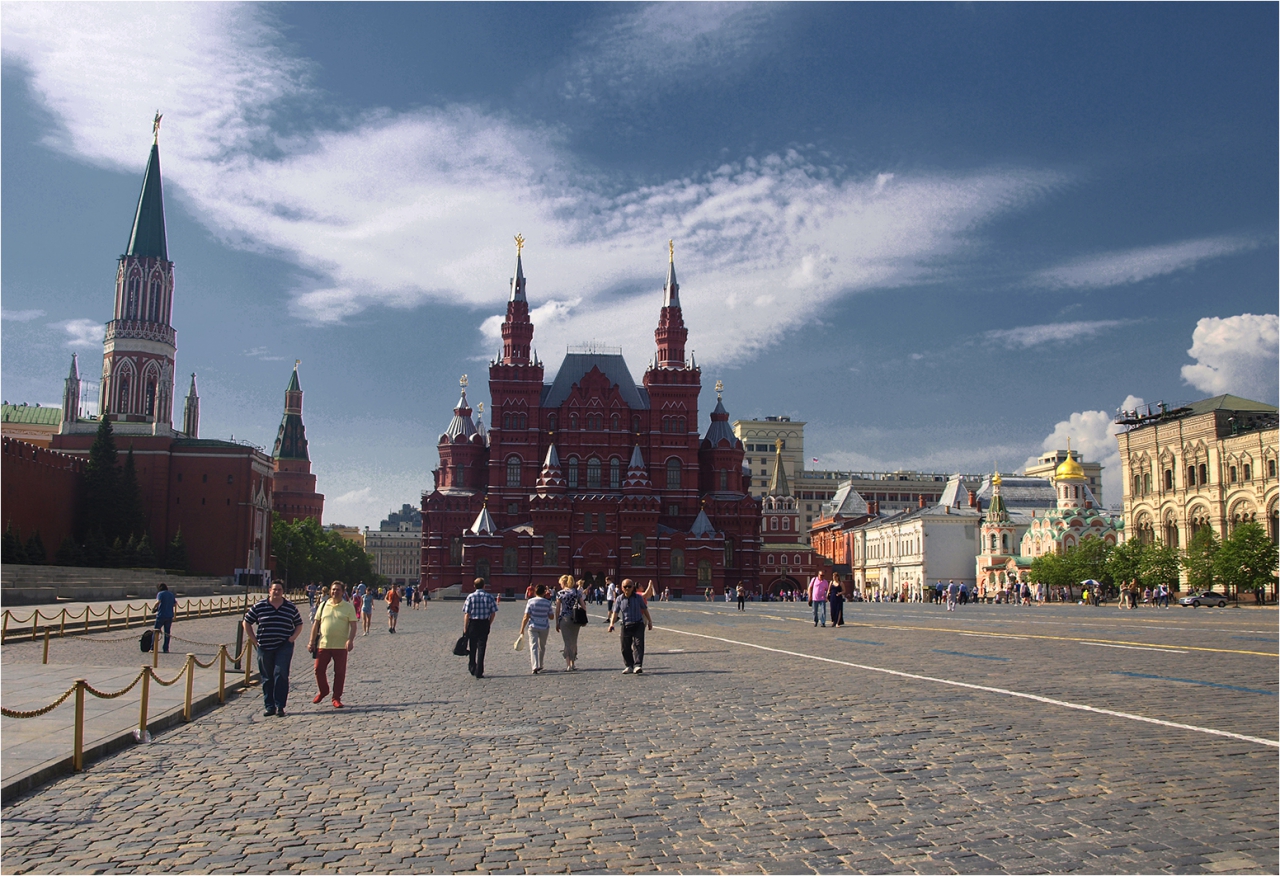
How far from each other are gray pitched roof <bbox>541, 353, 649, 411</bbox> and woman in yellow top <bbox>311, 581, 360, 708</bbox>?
263 ft

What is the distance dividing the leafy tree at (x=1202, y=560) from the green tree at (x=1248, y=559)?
2182 mm

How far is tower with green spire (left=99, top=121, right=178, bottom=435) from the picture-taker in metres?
102

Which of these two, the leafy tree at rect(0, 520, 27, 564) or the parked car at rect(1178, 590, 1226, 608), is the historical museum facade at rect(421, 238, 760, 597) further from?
the parked car at rect(1178, 590, 1226, 608)

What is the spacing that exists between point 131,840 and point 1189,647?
20790 millimetres

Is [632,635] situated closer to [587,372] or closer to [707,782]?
[707,782]

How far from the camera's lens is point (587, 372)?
96.7 metres

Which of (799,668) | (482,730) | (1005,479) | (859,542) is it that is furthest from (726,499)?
(482,730)

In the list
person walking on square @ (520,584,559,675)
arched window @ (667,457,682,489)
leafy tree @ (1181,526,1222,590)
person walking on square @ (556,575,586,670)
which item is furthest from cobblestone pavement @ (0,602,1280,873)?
arched window @ (667,457,682,489)

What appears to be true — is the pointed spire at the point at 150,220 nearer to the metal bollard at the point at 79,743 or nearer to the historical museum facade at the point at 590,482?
the historical museum facade at the point at 590,482

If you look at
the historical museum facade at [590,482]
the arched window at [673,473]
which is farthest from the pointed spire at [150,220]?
the arched window at [673,473]

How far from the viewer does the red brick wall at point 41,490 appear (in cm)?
7206

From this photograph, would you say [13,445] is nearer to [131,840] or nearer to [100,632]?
[100,632]

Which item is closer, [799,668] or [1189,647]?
[799,668]

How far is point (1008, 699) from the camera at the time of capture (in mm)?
12914
